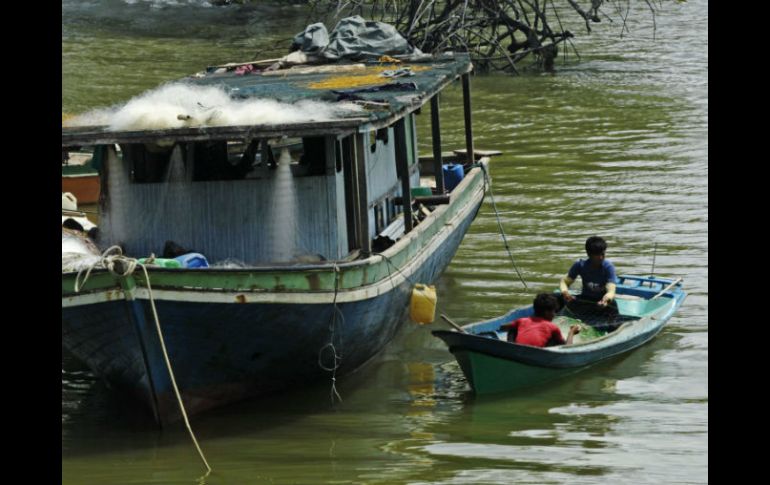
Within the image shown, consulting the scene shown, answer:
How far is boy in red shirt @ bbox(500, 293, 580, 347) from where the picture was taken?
32.8 ft

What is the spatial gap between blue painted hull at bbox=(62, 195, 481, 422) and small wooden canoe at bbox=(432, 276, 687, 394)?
0.88 m

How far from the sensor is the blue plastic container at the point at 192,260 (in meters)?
9.61

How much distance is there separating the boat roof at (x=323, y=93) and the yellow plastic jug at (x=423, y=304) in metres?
1.43

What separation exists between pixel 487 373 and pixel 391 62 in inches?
192

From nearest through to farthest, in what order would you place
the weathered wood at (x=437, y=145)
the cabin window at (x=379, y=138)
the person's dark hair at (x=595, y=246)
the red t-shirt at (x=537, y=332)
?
the red t-shirt at (x=537, y=332) < the person's dark hair at (x=595, y=246) < the cabin window at (x=379, y=138) < the weathered wood at (x=437, y=145)

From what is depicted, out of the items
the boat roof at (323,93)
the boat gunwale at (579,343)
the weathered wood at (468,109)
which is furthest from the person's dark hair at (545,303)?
the weathered wood at (468,109)

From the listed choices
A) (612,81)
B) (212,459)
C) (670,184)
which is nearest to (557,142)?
(670,184)

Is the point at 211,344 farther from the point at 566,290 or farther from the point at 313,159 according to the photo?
the point at 566,290

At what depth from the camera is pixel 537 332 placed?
10.0 meters

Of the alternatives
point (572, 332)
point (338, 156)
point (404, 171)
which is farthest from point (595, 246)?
point (338, 156)

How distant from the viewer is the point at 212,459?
8.77 meters

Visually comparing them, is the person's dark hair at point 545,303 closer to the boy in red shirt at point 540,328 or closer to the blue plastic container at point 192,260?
the boy in red shirt at point 540,328

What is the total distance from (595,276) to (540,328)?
4.76 feet

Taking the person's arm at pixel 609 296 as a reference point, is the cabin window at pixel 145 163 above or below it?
above
